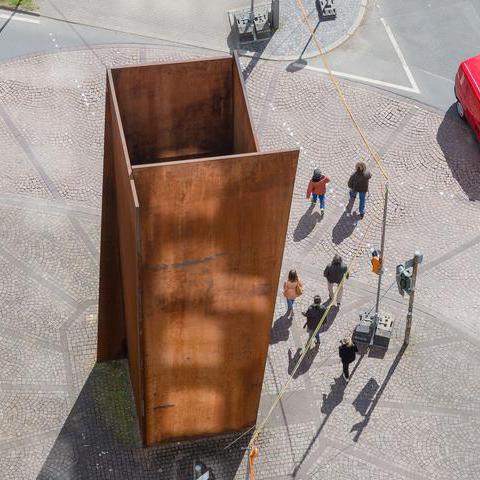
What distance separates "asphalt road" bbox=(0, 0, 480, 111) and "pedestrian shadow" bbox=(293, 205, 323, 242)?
4.47 metres

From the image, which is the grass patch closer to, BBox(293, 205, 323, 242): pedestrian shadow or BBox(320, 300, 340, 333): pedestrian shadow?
BBox(293, 205, 323, 242): pedestrian shadow

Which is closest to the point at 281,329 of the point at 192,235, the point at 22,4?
the point at 192,235

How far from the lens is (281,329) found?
1933cm

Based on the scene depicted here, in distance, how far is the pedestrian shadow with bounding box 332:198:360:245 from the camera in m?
21.0

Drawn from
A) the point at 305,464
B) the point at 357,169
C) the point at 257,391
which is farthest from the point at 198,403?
the point at 357,169

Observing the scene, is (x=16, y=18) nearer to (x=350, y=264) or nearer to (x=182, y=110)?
(x=350, y=264)

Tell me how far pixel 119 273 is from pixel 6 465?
3664mm

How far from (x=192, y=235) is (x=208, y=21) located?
1346cm

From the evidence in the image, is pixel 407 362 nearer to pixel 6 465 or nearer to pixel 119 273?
pixel 119 273

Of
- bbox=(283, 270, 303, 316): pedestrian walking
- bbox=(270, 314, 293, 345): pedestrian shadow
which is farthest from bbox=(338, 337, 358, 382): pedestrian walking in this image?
bbox=(270, 314, 293, 345): pedestrian shadow

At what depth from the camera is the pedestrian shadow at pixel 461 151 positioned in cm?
2225

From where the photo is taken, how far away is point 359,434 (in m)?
17.7

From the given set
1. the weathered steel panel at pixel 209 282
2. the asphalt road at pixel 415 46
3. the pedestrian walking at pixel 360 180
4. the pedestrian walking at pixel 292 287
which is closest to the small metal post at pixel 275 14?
the asphalt road at pixel 415 46

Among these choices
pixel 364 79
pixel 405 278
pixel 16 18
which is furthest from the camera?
pixel 16 18
